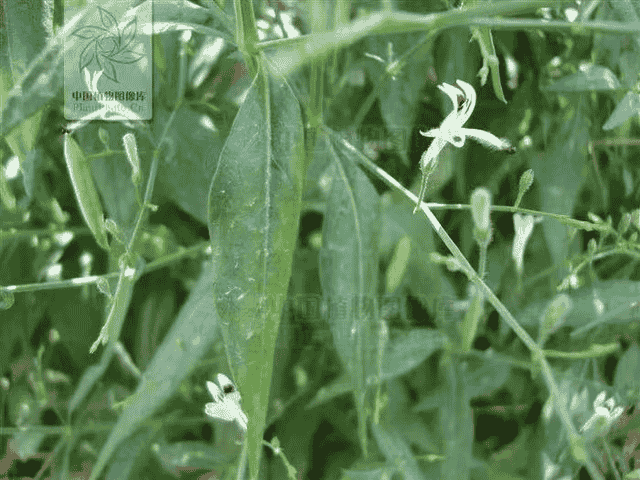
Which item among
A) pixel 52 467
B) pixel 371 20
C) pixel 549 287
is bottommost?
pixel 52 467

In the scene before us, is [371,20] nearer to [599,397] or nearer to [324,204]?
[324,204]

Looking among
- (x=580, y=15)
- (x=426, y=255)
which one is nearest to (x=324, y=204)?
(x=426, y=255)

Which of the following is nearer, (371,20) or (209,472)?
(371,20)

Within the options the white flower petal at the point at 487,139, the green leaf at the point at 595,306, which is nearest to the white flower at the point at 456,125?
the white flower petal at the point at 487,139

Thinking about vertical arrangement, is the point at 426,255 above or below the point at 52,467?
above

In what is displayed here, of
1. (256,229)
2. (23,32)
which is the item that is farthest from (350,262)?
(23,32)

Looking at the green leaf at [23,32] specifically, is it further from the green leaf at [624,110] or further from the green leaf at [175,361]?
the green leaf at [624,110]

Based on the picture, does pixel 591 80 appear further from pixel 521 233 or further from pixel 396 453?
pixel 396 453
